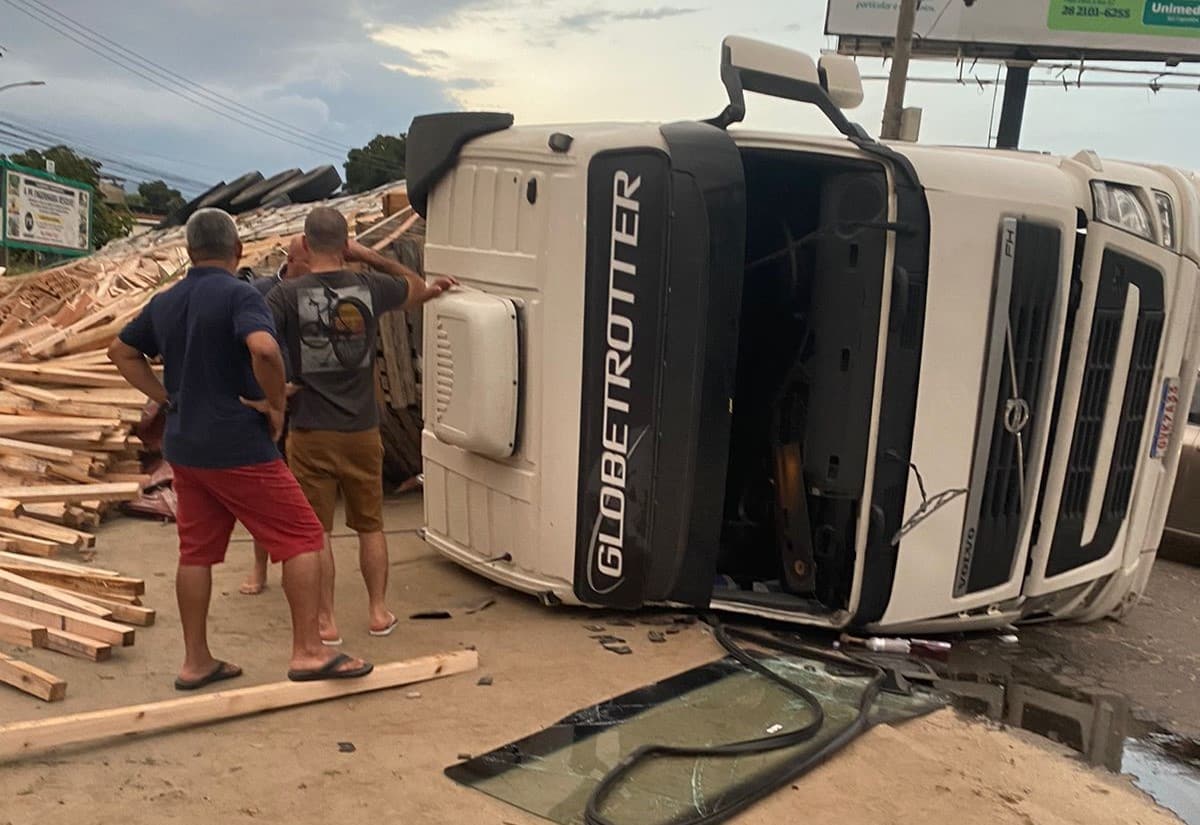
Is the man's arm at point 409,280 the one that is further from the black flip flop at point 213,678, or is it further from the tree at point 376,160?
the tree at point 376,160

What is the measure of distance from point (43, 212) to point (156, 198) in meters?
43.7

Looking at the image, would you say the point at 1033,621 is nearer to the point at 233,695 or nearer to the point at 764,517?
the point at 764,517

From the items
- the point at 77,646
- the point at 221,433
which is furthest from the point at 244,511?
the point at 77,646

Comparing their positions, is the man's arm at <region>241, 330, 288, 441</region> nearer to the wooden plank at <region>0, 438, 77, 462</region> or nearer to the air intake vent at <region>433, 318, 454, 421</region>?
the air intake vent at <region>433, 318, 454, 421</region>

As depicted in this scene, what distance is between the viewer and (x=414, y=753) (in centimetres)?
359

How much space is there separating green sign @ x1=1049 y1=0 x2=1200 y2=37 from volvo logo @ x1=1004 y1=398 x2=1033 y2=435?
2069 cm

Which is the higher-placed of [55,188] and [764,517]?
[55,188]

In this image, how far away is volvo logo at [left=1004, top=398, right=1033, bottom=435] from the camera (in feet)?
16.4

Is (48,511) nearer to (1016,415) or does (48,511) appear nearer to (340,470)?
(340,470)

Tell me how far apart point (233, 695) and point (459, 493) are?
2.02 metres

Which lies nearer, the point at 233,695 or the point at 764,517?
the point at 233,695

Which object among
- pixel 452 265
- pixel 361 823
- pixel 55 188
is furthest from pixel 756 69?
pixel 55 188

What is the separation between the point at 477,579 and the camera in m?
5.81

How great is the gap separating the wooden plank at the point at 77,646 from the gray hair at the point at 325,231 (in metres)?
1.95
